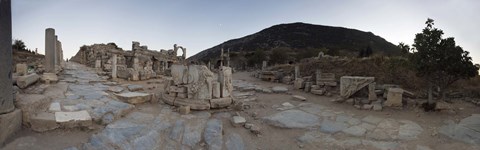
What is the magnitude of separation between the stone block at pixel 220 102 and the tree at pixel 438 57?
19.0 feet

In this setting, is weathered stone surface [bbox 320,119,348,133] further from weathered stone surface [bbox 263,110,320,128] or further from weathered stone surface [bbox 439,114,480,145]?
weathered stone surface [bbox 439,114,480,145]

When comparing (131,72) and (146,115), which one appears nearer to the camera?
(146,115)

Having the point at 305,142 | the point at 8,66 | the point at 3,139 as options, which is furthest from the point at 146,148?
the point at 305,142

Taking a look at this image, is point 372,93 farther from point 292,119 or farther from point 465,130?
point 292,119

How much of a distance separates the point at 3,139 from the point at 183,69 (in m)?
4.23

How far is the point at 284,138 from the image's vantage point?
5.31 m

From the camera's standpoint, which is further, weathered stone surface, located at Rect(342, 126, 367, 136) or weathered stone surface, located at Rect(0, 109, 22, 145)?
weathered stone surface, located at Rect(342, 126, 367, 136)

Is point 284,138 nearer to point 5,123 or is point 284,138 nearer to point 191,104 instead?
point 191,104

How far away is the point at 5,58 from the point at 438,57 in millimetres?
9986

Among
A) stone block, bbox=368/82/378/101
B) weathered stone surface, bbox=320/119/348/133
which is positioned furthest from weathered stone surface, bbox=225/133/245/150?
stone block, bbox=368/82/378/101

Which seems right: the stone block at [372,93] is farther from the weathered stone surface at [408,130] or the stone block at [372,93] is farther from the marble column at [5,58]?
the marble column at [5,58]

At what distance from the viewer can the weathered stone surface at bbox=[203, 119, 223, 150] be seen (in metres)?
4.62

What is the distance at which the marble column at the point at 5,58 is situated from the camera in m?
3.63

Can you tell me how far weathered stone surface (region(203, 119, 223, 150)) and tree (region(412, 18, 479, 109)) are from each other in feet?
20.0
